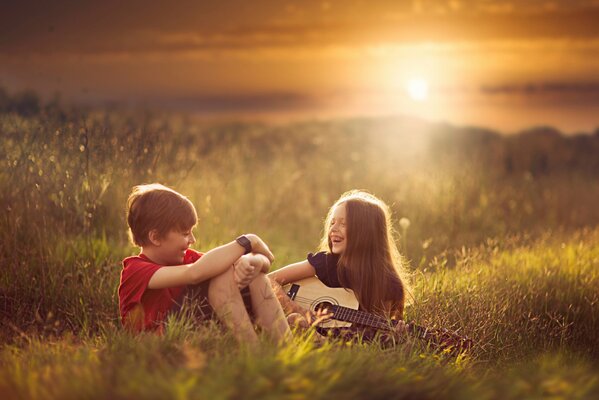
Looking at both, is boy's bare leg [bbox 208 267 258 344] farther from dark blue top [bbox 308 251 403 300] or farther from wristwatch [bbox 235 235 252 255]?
dark blue top [bbox 308 251 403 300]

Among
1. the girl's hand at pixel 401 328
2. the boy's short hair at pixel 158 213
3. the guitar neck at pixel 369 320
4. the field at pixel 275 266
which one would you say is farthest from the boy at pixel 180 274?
the girl's hand at pixel 401 328

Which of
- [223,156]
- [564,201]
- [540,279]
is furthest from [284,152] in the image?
[540,279]

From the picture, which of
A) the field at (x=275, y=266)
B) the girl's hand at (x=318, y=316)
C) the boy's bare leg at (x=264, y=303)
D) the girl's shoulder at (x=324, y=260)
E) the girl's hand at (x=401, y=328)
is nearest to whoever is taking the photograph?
the field at (x=275, y=266)

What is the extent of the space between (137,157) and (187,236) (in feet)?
8.42

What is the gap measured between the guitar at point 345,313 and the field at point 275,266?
0.38 ft

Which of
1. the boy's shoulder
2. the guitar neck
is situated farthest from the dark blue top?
the boy's shoulder

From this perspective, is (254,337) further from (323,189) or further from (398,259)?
(323,189)

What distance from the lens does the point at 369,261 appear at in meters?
4.79

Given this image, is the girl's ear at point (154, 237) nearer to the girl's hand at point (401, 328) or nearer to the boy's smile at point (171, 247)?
the boy's smile at point (171, 247)

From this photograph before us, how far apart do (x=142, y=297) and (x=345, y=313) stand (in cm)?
125

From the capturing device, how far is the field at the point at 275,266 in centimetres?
335

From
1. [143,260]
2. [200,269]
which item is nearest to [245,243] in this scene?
[200,269]

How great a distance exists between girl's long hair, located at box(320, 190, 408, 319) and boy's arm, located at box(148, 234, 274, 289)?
907 mm

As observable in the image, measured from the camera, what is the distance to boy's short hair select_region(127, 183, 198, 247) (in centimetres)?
421
